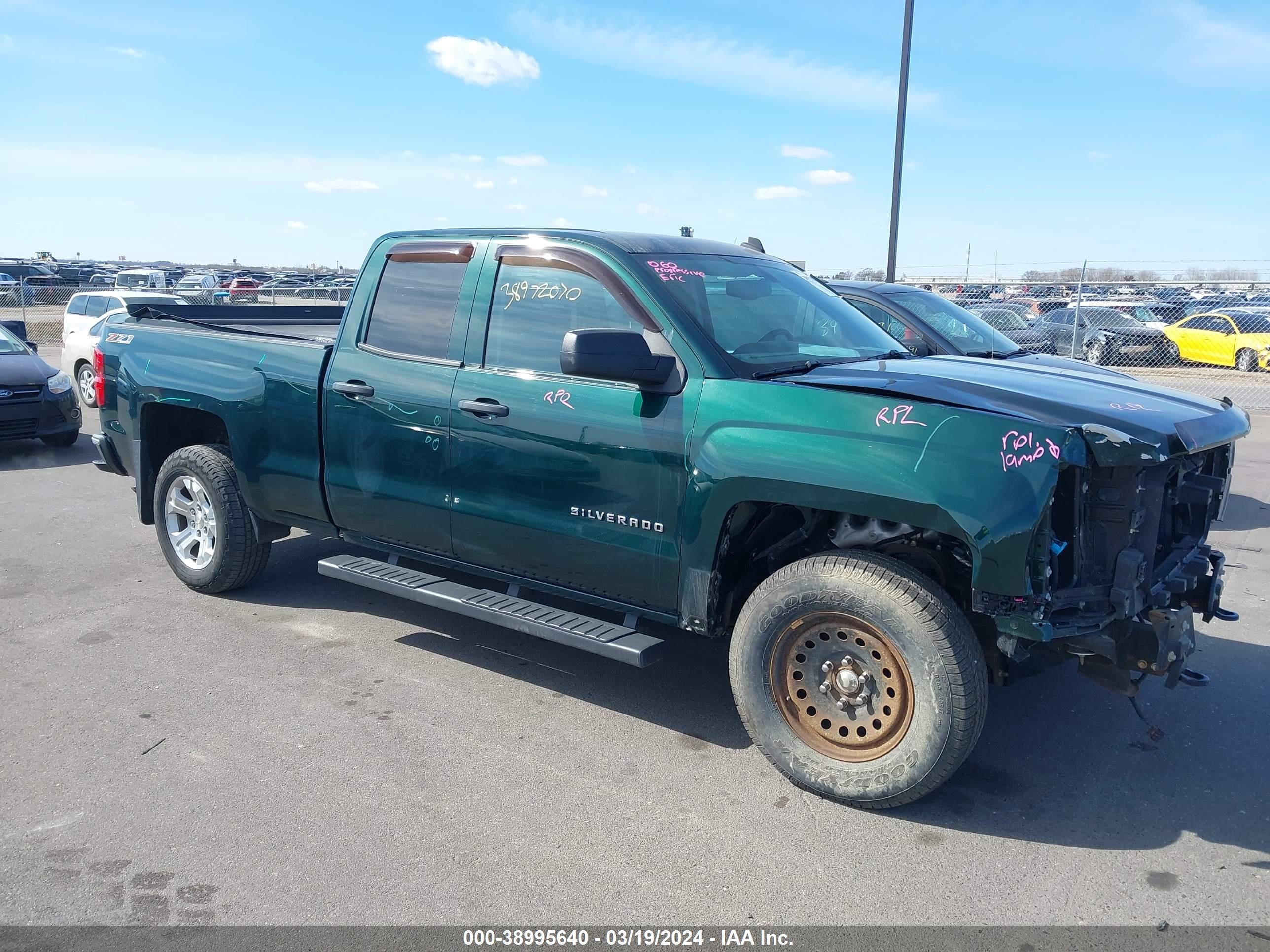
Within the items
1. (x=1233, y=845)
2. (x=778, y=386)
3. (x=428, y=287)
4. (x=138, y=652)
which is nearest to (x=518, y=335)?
(x=428, y=287)

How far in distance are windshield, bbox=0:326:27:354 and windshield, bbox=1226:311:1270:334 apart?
22232 millimetres

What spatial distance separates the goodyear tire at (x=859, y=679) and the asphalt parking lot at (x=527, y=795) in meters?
0.18

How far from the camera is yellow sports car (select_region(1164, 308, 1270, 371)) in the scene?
69.5ft

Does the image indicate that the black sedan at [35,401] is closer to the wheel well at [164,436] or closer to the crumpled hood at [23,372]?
the crumpled hood at [23,372]

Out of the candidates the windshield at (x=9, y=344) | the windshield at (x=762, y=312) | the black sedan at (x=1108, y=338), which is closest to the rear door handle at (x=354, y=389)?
the windshield at (x=762, y=312)

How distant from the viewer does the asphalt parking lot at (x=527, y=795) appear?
3.11 meters

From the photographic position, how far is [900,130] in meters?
13.8

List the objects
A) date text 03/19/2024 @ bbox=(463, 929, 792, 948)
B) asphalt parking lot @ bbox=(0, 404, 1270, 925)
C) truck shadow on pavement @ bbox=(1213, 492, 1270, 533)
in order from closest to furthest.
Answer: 1. date text 03/19/2024 @ bbox=(463, 929, 792, 948)
2. asphalt parking lot @ bbox=(0, 404, 1270, 925)
3. truck shadow on pavement @ bbox=(1213, 492, 1270, 533)

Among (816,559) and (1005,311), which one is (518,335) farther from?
(1005,311)

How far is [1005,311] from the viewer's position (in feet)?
66.6

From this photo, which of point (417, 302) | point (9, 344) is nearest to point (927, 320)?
point (417, 302)

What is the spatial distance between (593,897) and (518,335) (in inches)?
96.1

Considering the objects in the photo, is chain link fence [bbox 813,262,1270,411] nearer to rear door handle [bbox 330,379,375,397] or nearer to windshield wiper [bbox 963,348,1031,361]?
windshield wiper [bbox 963,348,1031,361]

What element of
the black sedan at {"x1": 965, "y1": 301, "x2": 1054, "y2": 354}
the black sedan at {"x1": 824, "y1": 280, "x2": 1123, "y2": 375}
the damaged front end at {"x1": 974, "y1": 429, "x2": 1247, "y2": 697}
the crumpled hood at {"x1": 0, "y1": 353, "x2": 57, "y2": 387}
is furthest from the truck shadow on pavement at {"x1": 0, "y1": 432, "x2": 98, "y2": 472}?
the black sedan at {"x1": 965, "y1": 301, "x2": 1054, "y2": 354}
